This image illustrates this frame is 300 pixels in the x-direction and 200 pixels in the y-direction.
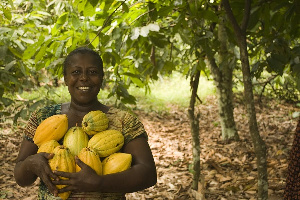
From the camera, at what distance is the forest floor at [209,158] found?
2951 mm

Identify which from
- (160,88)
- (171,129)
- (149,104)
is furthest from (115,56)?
(160,88)

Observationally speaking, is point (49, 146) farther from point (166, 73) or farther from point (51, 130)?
point (166, 73)

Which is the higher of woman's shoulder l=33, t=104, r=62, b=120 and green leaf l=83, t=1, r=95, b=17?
green leaf l=83, t=1, r=95, b=17

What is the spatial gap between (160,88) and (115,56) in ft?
25.0

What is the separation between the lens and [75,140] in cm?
108

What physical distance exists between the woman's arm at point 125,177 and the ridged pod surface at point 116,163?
16mm

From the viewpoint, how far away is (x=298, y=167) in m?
1.62

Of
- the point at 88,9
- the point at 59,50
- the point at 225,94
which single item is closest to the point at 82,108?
the point at 88,9

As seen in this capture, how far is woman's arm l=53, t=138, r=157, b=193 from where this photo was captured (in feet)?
3.12

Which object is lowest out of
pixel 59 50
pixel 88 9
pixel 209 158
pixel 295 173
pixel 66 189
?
pixel 209 158

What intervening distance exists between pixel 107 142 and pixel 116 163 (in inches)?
3.1

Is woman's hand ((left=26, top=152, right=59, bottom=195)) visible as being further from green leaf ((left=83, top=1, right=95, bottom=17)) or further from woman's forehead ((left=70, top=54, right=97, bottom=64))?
green leaf ((left=83, top=1, right=95, bottom=17))

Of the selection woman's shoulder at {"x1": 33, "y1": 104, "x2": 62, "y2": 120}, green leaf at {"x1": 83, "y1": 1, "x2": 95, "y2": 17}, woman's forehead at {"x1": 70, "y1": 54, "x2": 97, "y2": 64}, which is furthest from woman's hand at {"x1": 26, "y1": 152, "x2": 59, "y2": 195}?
green leaf at {"x1": 83, "y1": 1, "x2": 95, "y2": 17}

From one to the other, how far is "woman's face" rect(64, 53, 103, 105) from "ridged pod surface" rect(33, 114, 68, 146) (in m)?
0.13
